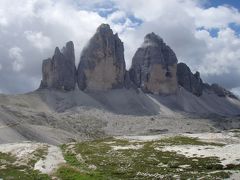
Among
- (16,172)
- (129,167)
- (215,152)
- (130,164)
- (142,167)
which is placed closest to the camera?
(142,167)

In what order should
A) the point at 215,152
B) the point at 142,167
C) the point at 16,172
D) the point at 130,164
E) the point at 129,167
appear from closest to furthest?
the point at 142,167 < the point at 16,172 < the point at 129,167 < the point at 130,164 < the point at 215,152

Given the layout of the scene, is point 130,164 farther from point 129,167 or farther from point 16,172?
point 16,172

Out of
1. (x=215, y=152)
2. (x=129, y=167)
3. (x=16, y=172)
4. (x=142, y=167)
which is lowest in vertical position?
(x=16, y=172)

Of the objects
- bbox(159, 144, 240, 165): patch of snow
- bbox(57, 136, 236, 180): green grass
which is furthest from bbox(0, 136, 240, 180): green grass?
bbox(159, 144, 240, 165): patch of snow

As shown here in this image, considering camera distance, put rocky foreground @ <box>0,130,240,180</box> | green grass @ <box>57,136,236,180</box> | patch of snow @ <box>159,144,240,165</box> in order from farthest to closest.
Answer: patch of snow @ <box>159,144,240,165</box> < rocky foreground @ <box>0,130,240,180</box> < green grass @ <box>57,136,236,180</box>

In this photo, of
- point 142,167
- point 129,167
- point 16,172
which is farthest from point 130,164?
point 16,172

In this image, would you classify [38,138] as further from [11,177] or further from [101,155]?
[11,177]

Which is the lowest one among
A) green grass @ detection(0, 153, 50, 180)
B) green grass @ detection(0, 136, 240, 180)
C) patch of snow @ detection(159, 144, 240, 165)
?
green grass @ detection(0, 153, 50, 180)

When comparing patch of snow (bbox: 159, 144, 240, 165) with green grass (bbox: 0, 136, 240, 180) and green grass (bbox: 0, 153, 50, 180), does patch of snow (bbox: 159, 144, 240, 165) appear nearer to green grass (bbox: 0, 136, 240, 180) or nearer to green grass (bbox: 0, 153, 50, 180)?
green grass (bbox: 0, 136, 240, 180)

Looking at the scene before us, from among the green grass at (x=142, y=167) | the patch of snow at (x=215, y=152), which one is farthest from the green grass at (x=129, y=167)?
the patch of snow at (x=215, y=152)

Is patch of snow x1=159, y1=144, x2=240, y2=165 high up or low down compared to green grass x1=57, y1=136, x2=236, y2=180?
up

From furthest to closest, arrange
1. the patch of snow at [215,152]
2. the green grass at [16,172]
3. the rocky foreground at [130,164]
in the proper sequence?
1. the patch of snow at [215,152]
2. the green grass at [16,172]
3. the rocky foreground at [130,164]

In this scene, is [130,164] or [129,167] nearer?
[129,167]

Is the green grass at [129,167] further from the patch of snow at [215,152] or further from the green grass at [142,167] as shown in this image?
the patch of snow at [215,152]
